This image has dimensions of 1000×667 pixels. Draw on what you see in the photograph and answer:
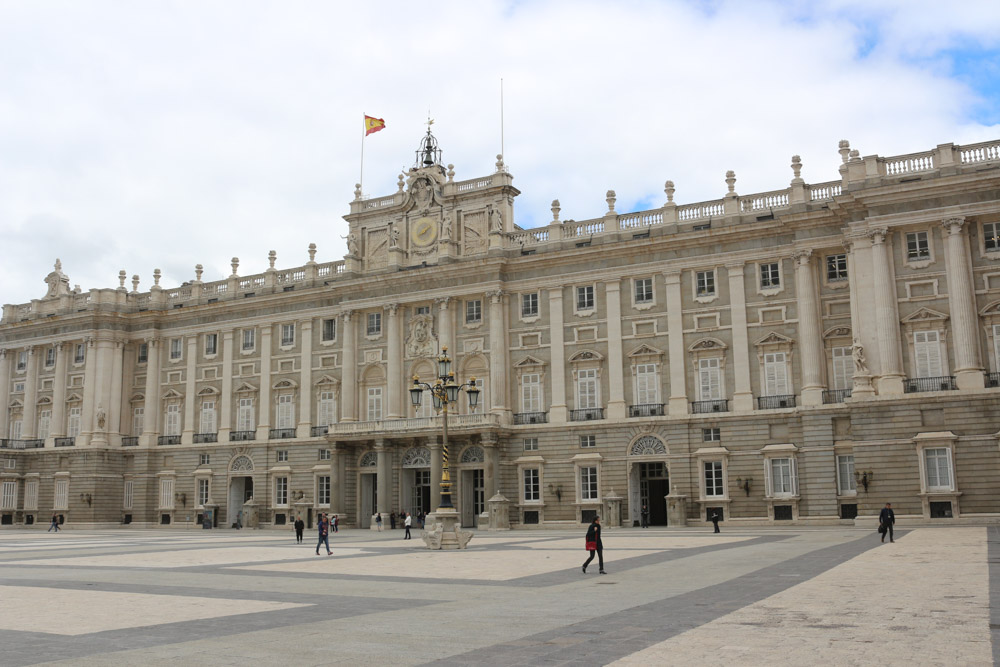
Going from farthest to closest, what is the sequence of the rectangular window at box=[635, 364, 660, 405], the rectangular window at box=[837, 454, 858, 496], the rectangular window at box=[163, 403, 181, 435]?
the rectangular window at box=[163, 403, 181, 435] < the rectangular window at box=[635, 364, 660, 405] < the rectangular window at box=[837, 454, 858, 496]

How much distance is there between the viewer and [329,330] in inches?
2168

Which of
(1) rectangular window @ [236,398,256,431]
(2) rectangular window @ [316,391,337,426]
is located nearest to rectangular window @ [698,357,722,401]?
(2) rectangular window @ [316,391,337,426]

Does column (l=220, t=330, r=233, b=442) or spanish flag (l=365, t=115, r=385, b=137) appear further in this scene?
column (l=220, t=330, r=233, b=442)

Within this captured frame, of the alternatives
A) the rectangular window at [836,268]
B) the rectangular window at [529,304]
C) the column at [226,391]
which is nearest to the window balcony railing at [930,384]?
the rectangular window at [836,268]

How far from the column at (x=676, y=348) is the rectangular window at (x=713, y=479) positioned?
277 centimetres

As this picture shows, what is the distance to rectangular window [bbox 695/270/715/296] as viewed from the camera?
4506cm

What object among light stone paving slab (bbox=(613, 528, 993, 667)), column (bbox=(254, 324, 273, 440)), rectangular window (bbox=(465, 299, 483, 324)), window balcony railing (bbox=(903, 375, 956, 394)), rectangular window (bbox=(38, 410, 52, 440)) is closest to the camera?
light stone paving slab (bbox=(613, 528, 993, 667))

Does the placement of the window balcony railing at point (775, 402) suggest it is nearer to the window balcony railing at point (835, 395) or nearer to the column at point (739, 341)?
the column at point (739, 341)

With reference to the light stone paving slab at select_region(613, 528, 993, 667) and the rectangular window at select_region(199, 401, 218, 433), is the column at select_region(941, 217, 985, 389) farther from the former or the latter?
the rectangular window at select_region(199, 401, 218, 433)

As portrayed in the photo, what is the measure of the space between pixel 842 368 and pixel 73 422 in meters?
48.2

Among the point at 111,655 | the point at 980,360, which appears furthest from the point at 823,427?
the point at 111,655

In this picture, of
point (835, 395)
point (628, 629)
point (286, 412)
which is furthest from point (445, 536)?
point (286, 412)

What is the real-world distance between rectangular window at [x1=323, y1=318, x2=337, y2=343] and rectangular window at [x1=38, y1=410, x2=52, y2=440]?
21743mm

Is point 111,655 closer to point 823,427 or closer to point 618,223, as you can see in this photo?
point 823,427
